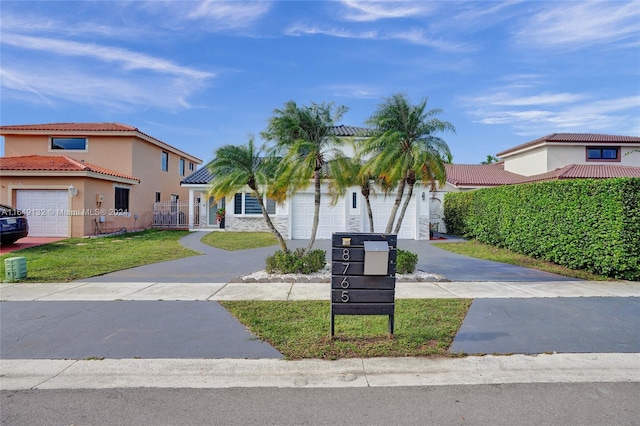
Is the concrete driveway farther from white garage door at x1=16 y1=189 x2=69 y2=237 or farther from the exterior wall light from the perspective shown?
white garage door at x1=16 y1=189 x2=69 y2=237

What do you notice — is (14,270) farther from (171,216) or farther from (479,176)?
(479,176)

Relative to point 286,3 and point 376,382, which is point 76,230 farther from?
point 376,382

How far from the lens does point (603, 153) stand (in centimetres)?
2662

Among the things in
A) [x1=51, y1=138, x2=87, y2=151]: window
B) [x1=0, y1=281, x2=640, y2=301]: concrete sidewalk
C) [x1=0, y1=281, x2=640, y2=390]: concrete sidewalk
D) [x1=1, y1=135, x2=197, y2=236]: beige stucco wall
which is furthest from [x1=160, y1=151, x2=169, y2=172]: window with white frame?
[x1=0, y1=281, x2=640, y2=390]: concrete sidewalk

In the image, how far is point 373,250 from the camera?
478 cm

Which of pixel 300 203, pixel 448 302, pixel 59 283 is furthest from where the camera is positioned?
pixel 300 203

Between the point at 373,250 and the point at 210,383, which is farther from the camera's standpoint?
the point at 373,250

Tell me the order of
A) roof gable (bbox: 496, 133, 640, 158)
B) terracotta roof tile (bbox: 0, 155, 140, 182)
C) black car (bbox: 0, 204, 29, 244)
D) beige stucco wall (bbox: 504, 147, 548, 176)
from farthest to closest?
beige stucco wall (bbox: 504, 147, 548, 176), roof gable (bbox: 496, 133, 640, 158), terracotta roof tile (bbox: 0, 155, 140, 182), black car (bbox: 0, 204, 29, 244)

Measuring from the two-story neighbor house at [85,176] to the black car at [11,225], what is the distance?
3056 mm

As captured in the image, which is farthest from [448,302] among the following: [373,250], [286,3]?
[286,3]

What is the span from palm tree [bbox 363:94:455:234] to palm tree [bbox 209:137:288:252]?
2730mm

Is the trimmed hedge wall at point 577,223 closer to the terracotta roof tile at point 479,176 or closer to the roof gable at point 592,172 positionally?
the roof gable at point 592,172

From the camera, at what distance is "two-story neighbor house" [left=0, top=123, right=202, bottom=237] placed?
674 inches

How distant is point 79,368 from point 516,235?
1374 centimetres
